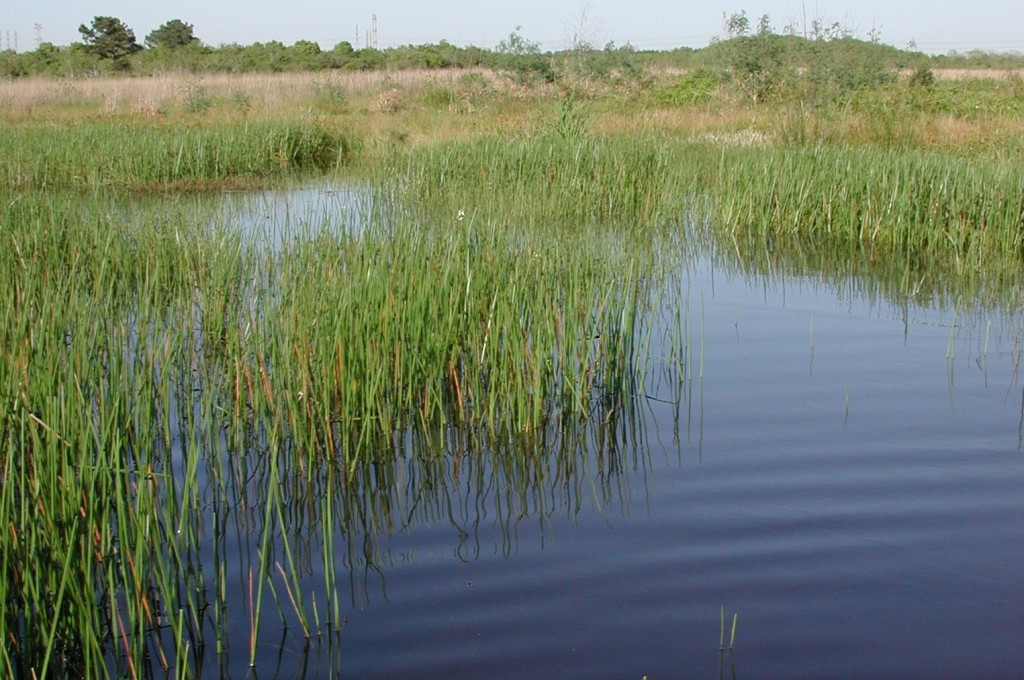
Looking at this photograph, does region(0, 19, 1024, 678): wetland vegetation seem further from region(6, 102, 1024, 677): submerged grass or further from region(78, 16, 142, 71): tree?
region(78, 16, 142, 71): tree

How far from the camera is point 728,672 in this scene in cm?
249

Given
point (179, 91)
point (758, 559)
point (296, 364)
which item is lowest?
point (758, 559)

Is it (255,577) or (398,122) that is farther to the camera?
(398,122)

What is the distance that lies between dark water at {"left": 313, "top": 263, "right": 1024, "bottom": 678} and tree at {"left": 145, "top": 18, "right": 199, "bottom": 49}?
4442 centimetres

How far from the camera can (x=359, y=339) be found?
383cm

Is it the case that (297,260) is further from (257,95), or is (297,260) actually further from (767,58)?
(257,95)

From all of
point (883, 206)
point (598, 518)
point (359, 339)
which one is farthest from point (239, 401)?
point (883, 206)

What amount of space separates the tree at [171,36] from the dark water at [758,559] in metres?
44.4

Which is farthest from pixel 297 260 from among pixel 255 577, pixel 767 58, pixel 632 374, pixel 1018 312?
pixel 767 58

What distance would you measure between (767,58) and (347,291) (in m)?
16.5

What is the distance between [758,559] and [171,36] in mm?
46417

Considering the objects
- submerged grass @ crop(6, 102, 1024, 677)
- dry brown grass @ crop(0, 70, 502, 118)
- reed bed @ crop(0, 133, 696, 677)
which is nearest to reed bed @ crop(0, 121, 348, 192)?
submerged grass @ crop(6, 102, 1024, 677)

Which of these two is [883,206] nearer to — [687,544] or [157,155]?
[687,544]

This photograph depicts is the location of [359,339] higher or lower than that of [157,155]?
lower
